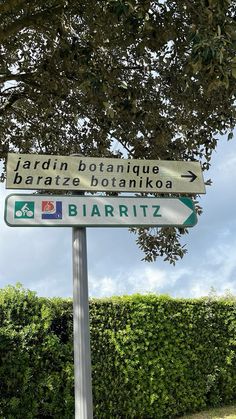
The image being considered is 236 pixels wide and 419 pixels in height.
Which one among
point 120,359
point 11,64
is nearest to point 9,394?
point 120,359

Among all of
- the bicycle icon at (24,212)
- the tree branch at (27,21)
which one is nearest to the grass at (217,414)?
the bicycle icon at (24,212)

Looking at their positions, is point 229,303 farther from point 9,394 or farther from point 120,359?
point 9,394

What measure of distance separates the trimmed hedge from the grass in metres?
0.17

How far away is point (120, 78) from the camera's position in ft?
28.0

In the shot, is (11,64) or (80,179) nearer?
(80,179)

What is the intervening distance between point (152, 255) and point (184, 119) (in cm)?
331

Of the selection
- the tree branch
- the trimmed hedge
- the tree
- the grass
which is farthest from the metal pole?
the grass

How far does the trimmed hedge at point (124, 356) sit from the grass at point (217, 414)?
0.17 metres

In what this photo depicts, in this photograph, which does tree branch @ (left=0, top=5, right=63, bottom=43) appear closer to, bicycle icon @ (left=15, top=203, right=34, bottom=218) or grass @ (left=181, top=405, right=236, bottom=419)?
bicycle icon @ (left=15, top=203, right=34, bottom=218)

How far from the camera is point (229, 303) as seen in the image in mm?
10438

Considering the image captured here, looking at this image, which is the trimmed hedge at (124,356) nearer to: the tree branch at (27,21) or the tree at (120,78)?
the tree at (120,78)

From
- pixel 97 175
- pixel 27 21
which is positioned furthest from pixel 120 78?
pixel 97 175

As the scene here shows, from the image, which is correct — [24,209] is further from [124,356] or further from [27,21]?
[124,356]

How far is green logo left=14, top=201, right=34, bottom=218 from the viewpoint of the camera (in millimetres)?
3612
